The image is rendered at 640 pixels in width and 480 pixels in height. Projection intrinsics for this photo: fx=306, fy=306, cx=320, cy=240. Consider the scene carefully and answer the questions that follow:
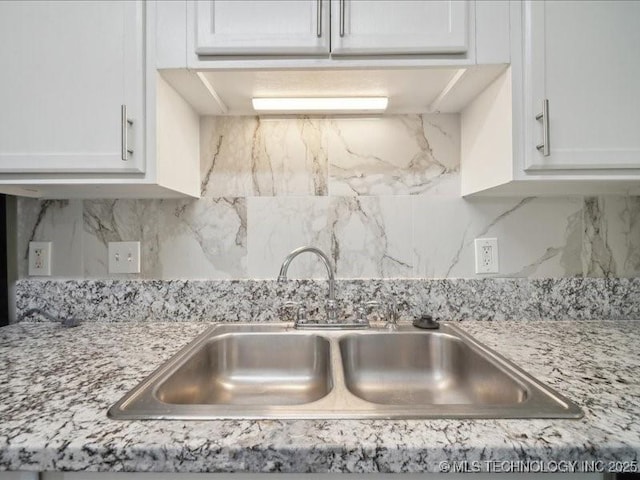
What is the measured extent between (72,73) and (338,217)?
89 centimetres

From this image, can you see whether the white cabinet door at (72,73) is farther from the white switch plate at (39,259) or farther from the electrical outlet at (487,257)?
the electrical outlet at (487,257)

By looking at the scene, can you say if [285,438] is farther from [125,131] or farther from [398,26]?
[398,26]

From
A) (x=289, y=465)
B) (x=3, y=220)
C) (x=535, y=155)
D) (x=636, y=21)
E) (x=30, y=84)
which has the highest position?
(x=636, y=21)

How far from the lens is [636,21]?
83 cm

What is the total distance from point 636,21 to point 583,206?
0.58 m

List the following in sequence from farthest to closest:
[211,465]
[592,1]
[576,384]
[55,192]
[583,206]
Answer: [583,206]
[55,192]
[592,1]
[576,384]
[211,465]

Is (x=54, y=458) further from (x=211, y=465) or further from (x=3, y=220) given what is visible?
(x=3, y=220)

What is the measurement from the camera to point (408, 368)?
1.00 m

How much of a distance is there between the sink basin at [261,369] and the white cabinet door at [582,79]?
855mm

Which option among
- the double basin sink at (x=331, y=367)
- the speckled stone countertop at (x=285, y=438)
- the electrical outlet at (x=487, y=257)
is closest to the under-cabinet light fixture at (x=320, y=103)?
the electrical outlet at (x=487, y=257)

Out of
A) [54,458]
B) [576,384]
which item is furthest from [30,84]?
[576,384]

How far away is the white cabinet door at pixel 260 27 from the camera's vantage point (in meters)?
0.82

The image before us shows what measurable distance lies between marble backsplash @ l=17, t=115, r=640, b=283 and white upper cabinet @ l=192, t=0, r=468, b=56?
36 cm

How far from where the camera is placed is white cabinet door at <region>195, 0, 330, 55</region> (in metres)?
0.82
